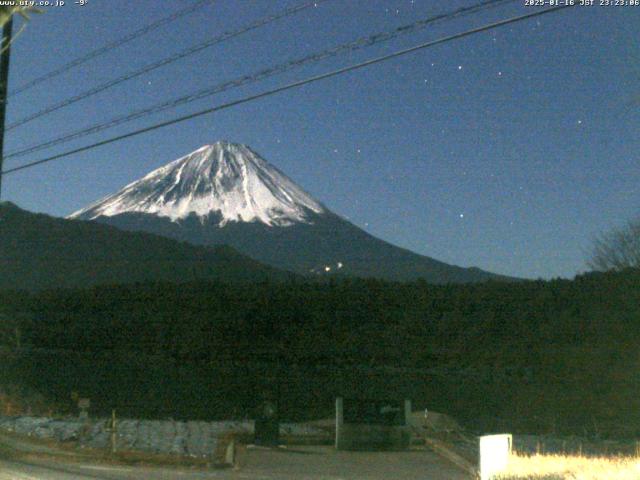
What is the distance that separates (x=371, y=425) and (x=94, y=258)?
6511 centimetres

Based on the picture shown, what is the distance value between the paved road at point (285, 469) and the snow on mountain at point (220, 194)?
387 feet

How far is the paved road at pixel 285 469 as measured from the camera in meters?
12.2

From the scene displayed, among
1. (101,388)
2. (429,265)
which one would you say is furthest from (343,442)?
(429,265)

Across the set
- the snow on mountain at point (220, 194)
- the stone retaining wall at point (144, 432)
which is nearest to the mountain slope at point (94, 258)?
the snow on mountain at point (220, 194)

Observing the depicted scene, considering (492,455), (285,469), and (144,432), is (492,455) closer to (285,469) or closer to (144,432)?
(285,469)

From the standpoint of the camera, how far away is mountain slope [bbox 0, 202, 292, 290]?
7256 centimetres

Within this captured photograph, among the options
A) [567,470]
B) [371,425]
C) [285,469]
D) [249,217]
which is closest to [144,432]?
[371,425]

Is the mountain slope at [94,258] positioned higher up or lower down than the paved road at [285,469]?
higher up

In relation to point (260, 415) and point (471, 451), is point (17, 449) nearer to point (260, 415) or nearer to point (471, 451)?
point (260, 415)

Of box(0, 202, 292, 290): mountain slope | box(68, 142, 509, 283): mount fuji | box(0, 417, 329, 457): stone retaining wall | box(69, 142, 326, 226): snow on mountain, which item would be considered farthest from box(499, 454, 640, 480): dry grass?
box(69, 142, 326, 226): snow on mountain

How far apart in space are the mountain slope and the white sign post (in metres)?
57.9

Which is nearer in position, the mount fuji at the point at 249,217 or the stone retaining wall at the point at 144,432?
the stone retaining wall at the point at 144,432

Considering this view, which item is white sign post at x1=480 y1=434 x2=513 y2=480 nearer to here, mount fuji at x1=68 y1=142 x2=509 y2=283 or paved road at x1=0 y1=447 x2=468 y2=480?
paved road at x1=0 y1=447 x2=468 y2=480

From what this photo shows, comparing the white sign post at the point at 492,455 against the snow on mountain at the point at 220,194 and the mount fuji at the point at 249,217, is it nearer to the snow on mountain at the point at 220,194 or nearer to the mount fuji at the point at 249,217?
the mount fuji at the point at 249,217
